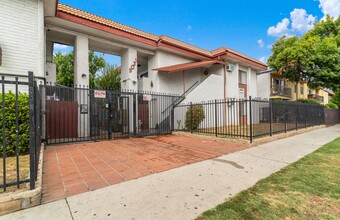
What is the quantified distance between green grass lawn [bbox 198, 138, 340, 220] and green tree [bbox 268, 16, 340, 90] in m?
18.0

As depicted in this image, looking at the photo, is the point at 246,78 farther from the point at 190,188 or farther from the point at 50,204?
the point at 50,204

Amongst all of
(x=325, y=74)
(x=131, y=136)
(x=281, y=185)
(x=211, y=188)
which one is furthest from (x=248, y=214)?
(x=325, y=74)

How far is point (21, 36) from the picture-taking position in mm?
7266

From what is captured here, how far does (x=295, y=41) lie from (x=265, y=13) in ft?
15.8

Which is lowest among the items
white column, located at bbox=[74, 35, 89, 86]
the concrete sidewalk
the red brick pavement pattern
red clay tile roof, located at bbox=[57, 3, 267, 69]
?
the concrete sidewalk

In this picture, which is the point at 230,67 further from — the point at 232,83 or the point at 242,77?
the point at 242,77

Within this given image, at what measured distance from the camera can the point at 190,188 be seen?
3.30 meters

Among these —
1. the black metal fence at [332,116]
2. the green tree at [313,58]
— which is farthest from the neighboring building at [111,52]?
the black metal fence at [332,116]

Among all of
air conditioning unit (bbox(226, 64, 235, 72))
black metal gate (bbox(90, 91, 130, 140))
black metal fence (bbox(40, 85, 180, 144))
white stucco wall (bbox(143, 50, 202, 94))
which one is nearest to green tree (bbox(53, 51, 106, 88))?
white stucco wall (bbox(143, 50, 202, 94))

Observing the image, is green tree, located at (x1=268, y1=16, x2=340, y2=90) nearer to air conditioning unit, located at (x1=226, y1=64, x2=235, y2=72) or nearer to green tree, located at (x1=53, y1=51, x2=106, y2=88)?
air conditioning unit, located at (x1=226, y1=64, x2=235, y2=72)

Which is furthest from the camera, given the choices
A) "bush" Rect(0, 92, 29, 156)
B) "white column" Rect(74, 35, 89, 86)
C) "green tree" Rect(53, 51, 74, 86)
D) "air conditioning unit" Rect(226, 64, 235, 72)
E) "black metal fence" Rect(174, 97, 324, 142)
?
"green tree" Rect(53, 51, 74, 86)

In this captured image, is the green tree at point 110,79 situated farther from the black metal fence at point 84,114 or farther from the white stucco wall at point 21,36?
the white stucco wall at point 21,36

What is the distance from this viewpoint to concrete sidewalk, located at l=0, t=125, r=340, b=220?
248cm

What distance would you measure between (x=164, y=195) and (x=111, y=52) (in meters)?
12.0
